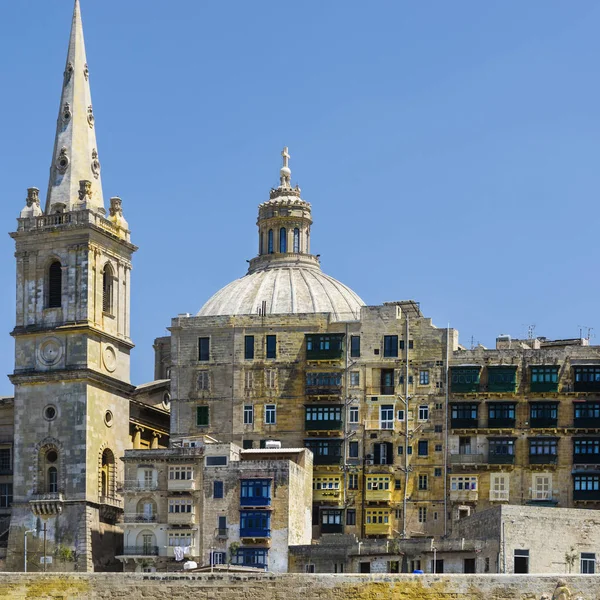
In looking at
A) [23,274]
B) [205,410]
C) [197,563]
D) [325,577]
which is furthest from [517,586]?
[23,274]

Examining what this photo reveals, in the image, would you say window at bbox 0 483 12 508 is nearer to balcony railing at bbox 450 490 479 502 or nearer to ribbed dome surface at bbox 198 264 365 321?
ribbed dome surface at bbox 198 264 365 321

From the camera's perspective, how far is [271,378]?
11475 centimetres

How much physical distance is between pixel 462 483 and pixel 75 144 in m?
28.7

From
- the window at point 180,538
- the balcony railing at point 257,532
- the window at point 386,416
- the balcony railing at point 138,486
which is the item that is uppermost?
the window at point 386,416

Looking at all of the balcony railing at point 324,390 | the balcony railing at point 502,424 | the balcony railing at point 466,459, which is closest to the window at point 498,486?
the balcony railing at point 466,459

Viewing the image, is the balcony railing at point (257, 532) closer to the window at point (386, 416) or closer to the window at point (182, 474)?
the window at point (182, 474)

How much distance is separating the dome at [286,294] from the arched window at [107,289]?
635cm

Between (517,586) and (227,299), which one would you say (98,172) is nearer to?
(227,299)

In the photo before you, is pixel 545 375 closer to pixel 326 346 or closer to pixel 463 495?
pixel 463 495

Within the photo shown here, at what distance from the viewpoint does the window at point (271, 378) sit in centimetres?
11469

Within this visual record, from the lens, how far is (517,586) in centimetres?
8462

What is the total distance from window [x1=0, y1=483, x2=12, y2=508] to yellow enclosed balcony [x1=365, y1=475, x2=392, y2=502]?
20788 millimetres

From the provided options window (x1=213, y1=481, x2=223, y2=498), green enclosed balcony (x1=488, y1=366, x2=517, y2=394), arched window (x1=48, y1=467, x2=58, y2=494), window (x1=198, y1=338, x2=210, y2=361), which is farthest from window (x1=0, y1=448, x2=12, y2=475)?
green enclosed balcony (x1=488, y1=366, x2=517, y2=394)

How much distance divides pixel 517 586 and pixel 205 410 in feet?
112
